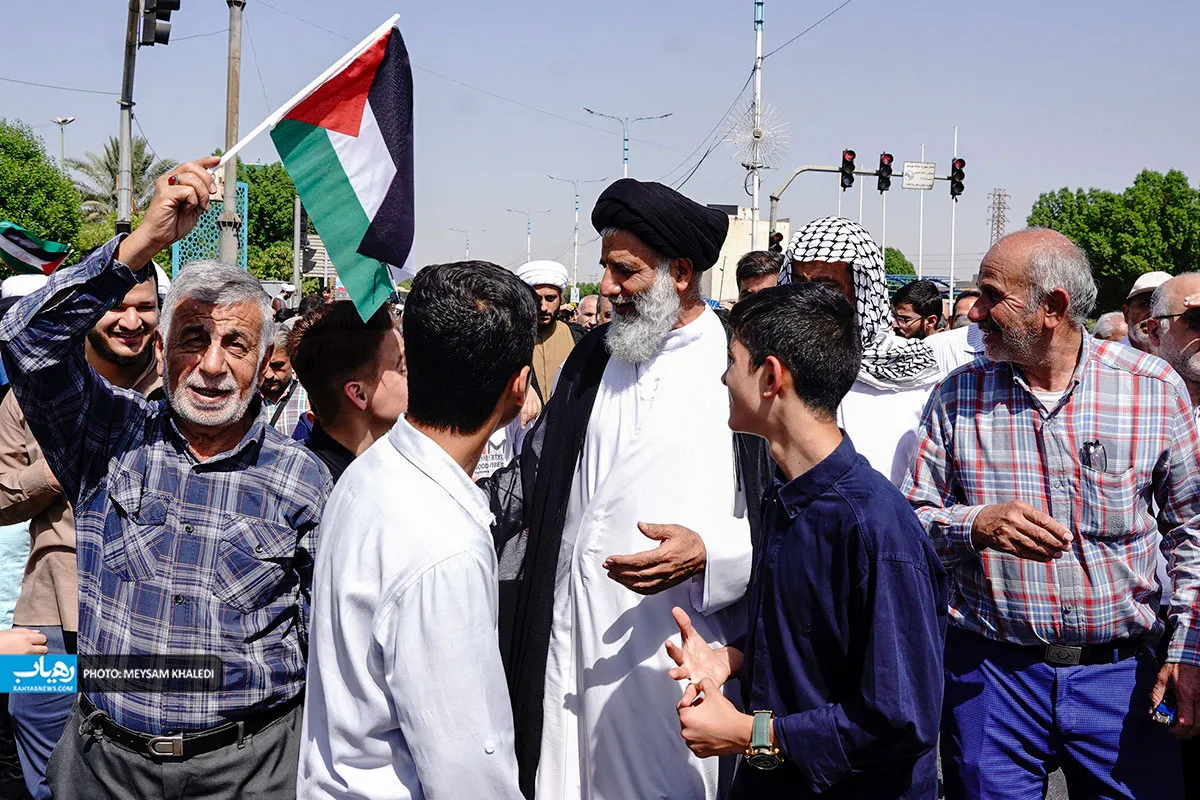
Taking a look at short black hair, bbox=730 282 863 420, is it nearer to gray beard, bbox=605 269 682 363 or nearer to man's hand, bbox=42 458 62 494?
gray beard, bbox=605 269 682 363

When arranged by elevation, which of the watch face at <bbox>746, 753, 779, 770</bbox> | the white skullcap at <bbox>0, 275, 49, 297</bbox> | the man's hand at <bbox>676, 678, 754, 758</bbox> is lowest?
the watch face at <bbox>746, 753, 779, 770</bbox>

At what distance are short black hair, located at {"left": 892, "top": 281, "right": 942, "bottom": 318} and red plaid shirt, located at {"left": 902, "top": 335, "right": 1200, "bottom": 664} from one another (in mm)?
6498

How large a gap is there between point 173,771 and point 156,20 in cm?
1012

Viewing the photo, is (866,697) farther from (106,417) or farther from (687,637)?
(106,417)

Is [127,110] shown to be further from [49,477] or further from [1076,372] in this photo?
[1076,372]

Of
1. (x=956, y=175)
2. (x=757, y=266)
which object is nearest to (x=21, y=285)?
(x=757, y=266)

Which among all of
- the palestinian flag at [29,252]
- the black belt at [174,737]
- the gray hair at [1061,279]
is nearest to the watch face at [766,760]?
Answer: the black belt at [174,737]

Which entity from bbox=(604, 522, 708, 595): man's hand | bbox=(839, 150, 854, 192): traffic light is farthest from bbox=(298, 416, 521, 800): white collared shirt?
bbox=(839, 150, 854, 192): traffic light

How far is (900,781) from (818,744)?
0.23 meters

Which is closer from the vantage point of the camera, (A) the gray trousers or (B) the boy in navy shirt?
(B) the boy in navy shirt

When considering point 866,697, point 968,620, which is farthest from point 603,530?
point 866,697

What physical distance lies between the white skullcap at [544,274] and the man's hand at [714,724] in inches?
217

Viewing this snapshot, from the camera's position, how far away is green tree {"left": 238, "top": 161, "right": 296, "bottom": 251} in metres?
64.5

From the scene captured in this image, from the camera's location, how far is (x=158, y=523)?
8.37ft
